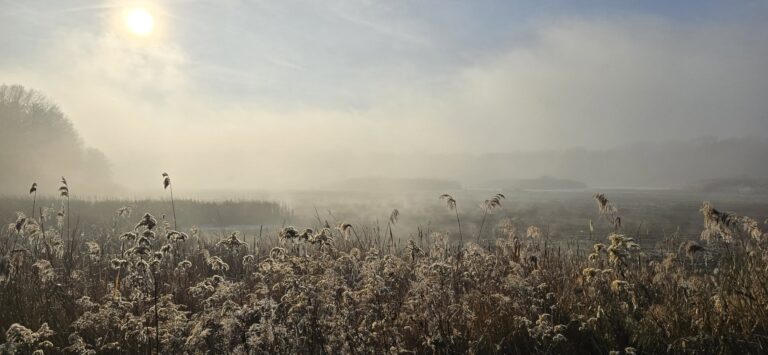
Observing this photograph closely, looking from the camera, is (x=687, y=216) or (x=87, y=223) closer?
(x=87, y=223)

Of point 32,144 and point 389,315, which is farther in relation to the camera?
point 32,144

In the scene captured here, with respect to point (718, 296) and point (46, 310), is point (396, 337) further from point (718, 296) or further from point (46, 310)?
point (46, 310)

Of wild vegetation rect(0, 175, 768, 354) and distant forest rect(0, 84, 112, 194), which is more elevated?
distant forest rect(0, 84, 112, 194)

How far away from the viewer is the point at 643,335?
4.98 meters

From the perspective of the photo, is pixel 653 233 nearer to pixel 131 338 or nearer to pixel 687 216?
pixel 687 216

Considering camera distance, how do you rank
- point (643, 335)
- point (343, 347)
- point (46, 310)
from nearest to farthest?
point (343, 347) < point (643, 335) < point (46, 310)

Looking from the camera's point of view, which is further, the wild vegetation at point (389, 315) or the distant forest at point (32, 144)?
the distant forest at point (32, 144)

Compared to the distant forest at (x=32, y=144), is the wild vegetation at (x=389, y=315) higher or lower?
lower

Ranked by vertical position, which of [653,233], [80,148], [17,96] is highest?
[17,96]

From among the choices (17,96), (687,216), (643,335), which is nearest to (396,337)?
(643,335)

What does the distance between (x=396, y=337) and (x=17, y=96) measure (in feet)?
204

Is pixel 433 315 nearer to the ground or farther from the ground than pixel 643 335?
farther from the ground

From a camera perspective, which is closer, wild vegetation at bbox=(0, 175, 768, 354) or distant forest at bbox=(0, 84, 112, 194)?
wild vegetation at bbox=(0, 175, 768, 354)

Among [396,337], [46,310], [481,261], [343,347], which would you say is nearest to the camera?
[343,347]
